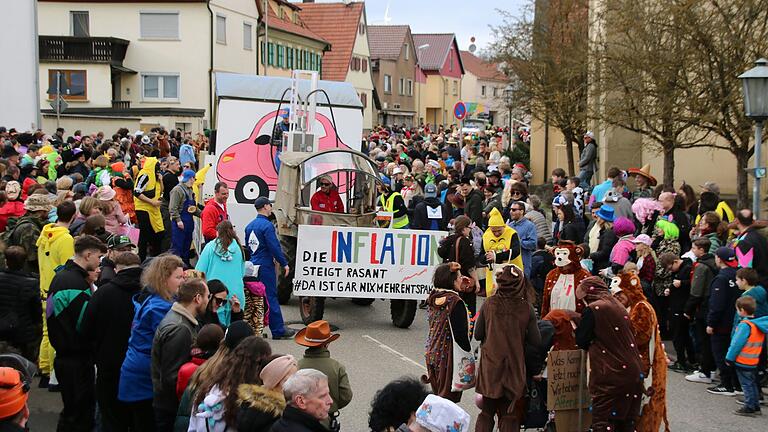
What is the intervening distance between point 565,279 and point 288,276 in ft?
17.4

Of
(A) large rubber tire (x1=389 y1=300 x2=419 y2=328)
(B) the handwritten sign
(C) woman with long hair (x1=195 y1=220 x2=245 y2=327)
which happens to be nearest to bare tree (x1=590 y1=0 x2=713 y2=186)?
(A) large rubber tire (x1=389 y1=300 x2=419 y2=328)

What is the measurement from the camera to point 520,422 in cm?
809

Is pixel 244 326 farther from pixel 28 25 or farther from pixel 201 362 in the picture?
pixel 28 25

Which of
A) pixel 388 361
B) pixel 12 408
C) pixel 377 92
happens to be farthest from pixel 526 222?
pixel 377 92

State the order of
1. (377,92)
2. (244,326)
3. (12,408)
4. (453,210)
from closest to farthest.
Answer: (12,408)
(244,326)
(453,210)
(377,92)

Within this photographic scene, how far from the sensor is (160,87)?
49781 millimetres

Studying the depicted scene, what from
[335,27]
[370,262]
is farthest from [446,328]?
[335,27]

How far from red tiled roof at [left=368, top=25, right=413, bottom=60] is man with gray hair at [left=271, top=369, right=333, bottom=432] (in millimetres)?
81387

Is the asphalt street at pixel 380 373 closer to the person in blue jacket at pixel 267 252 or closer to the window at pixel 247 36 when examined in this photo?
the person in blue jacket at pixel 267 252

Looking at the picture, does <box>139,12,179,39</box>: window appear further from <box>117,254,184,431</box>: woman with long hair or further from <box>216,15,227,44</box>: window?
<box>117,254,184,431</box>: woman with long hair

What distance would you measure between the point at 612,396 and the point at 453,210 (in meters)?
9.51

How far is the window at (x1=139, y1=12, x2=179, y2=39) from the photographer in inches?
1955

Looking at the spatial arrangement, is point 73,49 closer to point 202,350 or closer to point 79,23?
point 79,23

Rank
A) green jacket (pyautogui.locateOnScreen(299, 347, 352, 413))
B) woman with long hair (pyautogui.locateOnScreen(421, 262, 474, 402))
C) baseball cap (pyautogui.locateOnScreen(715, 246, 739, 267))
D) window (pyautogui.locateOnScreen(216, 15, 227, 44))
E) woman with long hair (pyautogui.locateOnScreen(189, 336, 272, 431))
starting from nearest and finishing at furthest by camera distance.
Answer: woman with long hair (pyautogui.locateOnScreen(189, 336, 272, 431))
green jacket (pyautogui.locateOnScreen(299, 347, 352, 413))
woman with long hair (pyautogui.locateOnScreen(421, 262, 474, 402))
baseball cap (pyautogui.locateOnScreen(715, 246, 739, 267))
window (pyautogui.locateOnScreen(216, 15, 227, 44))
